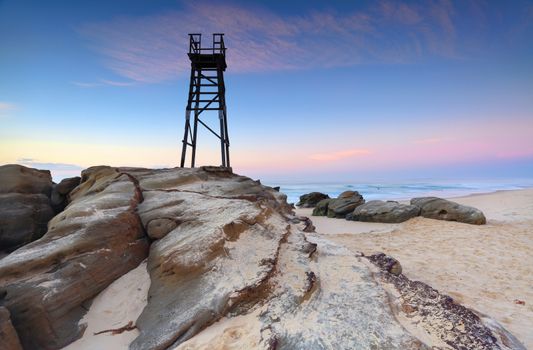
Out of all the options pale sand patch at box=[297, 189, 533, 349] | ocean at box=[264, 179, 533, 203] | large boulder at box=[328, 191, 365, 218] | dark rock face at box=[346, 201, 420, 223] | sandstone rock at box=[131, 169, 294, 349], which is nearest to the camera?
sandstone rock at box=[131, 169, 294, 349]

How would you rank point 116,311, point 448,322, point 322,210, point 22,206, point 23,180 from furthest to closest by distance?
point 322,210 → point 23,180 → point 22,206 → point 116,311 → point 448,322

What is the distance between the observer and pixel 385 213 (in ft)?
44.1

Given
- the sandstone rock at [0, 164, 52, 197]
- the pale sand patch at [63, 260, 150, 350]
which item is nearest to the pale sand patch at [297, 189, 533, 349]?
the pale sand patch at [63, 260, 150, 350]

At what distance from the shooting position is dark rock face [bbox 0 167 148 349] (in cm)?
379

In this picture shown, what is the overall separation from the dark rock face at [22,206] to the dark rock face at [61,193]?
0.17m

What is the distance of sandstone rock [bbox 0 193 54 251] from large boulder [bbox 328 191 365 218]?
39.9ft

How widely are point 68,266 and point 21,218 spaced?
11.4ft

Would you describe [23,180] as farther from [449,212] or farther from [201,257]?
[449,212]

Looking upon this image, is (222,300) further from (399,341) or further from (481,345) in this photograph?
(481,345)

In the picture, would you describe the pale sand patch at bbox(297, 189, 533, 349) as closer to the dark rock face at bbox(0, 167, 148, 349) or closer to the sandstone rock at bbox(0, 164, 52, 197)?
the dark rock face at bbox(0, 167, 148, 349)

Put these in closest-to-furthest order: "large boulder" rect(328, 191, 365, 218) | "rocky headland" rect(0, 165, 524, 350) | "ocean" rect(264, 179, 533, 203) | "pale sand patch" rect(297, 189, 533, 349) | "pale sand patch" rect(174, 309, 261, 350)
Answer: "pale sand patch" rect(174, 309, 261, 350) < "rocky headland" rect(0, 165, 524, 350) < "pale sand patch" rect(297, 189, 533, 349) < "large boulder" rect(328, 191, 365, 218) < "ocean" rect(264, 179, 533, 203)

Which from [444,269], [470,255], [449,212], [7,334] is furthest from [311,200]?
[7,334]

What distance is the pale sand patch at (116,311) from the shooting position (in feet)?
12.5

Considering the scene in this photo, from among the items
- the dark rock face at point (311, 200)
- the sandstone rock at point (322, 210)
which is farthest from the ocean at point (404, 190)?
the sandstone rock at point (322, 210)
